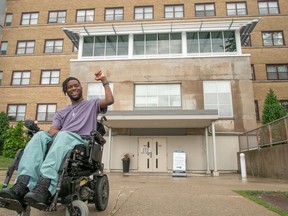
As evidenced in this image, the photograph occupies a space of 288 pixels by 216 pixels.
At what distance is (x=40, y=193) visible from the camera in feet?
6.80

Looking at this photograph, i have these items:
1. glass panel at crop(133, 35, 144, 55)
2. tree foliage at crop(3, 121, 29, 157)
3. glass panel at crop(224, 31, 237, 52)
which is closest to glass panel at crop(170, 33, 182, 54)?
glass panel at crop(133, 35, 144, 55)

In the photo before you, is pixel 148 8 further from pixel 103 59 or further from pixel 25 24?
pixel 25 24

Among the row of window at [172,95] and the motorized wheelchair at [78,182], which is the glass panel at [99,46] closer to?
the row of window at [172,95]

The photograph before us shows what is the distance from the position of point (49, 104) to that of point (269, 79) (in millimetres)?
20187

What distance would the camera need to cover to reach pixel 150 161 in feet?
55.4

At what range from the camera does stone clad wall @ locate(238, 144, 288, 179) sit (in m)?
9.61

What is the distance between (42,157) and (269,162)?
10.9 meters

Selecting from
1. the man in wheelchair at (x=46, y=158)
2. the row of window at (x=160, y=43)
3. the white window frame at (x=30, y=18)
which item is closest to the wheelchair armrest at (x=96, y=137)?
the man in wheelchair at (x=46, y=158)

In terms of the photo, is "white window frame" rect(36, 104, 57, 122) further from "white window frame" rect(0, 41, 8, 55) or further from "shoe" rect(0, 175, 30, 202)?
"shoe" rect(0, 175, 30, 202)

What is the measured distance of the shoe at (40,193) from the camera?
200cm

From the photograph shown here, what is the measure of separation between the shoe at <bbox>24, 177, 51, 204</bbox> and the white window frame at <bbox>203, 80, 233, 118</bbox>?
15.7 metres

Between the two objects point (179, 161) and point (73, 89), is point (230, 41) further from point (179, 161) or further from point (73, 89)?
point (73, 89)

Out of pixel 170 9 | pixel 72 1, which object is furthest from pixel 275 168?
pixel 72 1

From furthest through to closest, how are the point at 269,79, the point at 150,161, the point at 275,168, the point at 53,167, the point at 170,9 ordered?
the point at 170,9 < the point at 269,79 < the point at 150,161 < the point at 275,168 < the point at 53,167
